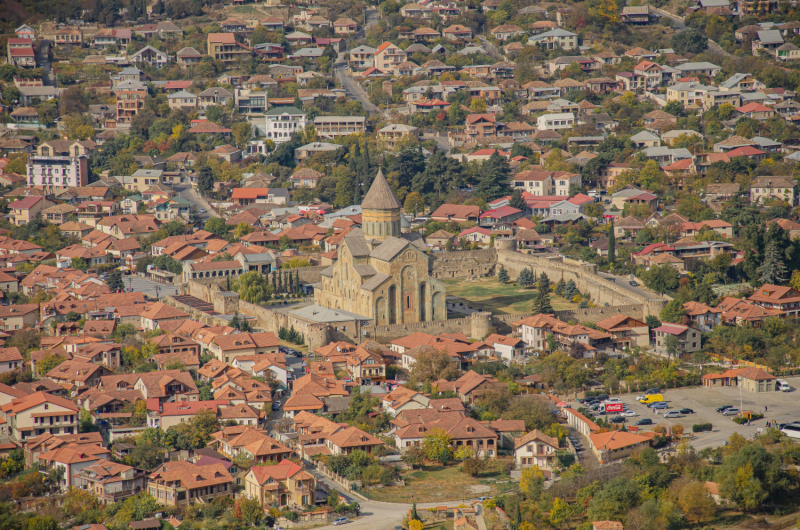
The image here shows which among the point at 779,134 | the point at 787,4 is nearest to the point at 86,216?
the point at 779,134

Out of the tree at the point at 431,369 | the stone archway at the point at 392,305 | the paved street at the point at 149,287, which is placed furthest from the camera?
the paved street at the point at 149,287

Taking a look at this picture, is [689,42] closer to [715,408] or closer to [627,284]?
[627,284]

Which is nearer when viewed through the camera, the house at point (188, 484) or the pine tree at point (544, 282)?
the house at point (188, 484)

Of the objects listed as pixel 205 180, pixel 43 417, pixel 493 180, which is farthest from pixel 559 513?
pixel 205 180

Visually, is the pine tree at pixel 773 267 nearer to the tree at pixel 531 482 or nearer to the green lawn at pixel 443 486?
the green lawn at pixel 443 486

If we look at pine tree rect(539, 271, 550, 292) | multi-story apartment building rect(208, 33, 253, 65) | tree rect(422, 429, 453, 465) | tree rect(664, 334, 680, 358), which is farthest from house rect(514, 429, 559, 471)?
multi-story apartment building rect(208, 33, 253, 65)

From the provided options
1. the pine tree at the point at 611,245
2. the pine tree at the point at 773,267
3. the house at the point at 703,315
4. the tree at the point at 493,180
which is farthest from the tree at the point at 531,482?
the tree at the point at 493,180

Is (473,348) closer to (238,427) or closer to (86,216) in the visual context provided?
(238,427)
